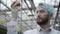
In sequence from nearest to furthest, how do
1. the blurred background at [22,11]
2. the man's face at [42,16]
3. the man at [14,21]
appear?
the man at [14,21]
the man's face at [42,16]
the blurred background at [22,11]

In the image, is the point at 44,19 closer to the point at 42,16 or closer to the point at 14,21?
the point at 42,16

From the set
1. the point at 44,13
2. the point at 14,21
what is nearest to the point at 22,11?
the point at 44,13

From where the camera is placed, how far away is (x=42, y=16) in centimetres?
228

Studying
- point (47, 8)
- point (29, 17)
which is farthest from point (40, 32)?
point (29, 17)

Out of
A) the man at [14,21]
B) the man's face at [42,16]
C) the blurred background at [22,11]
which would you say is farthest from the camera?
the blurred background at [22,11]

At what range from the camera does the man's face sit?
223cm

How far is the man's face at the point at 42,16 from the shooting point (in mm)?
2226

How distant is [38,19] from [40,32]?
17 cm

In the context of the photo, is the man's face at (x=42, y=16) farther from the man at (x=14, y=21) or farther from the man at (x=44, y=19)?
the man at (x=14, y=21)

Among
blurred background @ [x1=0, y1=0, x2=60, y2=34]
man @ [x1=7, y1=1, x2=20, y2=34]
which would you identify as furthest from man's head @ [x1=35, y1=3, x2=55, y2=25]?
blurred background @ [x1=0, y1=0, x2=60, y2=34]

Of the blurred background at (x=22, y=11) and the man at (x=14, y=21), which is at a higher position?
the man at (x=14, y=21)

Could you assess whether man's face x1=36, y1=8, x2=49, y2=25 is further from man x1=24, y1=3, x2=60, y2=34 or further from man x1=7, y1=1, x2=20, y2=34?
man x1=7, y1=1, x2=20, y2=34

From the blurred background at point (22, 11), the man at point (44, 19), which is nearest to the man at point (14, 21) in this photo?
the man at point (44, 19)

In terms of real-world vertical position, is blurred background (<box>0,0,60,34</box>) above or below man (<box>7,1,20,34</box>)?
below
